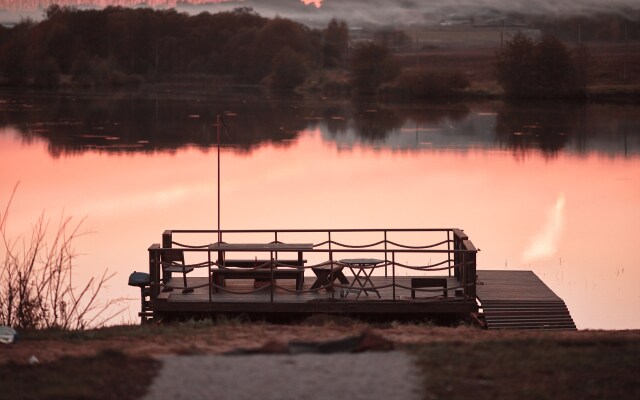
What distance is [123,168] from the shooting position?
46562 millimetres

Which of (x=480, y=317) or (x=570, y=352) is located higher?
(x=570, y=352)

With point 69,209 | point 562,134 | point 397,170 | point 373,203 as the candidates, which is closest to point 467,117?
point 562,134

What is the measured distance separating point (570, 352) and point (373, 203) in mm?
26219

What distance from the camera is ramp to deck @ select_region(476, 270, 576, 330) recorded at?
17891 mm

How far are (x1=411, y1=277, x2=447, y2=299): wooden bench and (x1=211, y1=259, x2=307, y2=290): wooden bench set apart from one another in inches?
68.8

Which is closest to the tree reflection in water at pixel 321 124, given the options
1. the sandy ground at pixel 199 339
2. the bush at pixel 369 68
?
the bush at pixel 369 68

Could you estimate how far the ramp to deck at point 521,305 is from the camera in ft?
58.7

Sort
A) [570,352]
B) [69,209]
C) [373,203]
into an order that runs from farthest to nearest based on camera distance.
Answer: [373,203] < [69,209] < [570,352]

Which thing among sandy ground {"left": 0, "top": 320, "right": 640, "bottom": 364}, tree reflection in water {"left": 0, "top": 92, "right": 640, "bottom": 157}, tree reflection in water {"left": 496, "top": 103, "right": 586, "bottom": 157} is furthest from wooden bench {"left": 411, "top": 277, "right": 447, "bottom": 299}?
tree reflection in water {"left": 496, "top": 103, "right": 586, "bottom": 157}

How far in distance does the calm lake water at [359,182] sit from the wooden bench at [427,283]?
3.07 meters

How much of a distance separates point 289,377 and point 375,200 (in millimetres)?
28278

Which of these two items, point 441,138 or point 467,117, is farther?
point 467,117

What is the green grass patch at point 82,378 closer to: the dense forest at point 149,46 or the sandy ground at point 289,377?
the sandy ground at point 289,377

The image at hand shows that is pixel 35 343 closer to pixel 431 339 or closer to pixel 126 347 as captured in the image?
pixel 126 347
